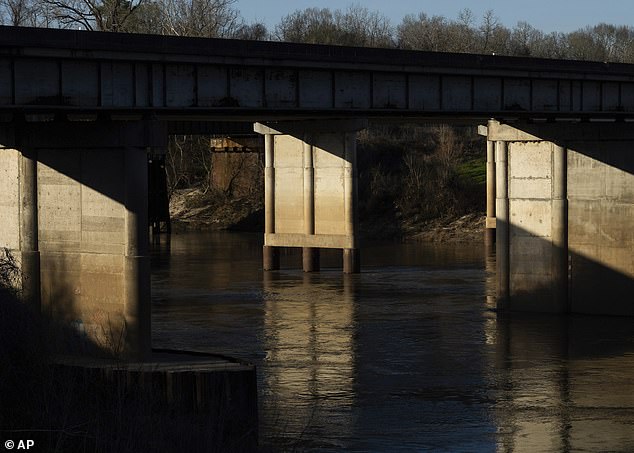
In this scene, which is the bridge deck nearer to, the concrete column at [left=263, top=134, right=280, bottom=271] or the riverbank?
the concrete column at [left=263, top=134, right=280, bottom=271]

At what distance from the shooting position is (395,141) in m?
99.1

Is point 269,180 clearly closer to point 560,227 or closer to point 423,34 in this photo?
point 560,227

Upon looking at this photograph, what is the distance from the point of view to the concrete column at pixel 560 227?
43500 millimetres

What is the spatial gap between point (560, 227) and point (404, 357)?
10014 mm

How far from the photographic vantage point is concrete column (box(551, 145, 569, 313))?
4350cm

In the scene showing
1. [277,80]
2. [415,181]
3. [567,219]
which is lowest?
[567,219]

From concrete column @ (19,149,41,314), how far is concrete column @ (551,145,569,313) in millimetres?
17016

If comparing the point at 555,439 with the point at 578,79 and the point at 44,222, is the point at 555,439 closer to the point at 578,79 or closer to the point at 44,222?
the point at 44,222

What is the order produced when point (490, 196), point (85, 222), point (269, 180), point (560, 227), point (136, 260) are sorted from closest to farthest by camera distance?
1. point (136, 260)
2. point (85, 222)
3. point (560, 227)
4. point (269, 180)
5. point (490, 196)

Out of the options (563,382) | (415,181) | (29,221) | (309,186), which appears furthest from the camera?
(415,181)

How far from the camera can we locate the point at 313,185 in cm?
5575

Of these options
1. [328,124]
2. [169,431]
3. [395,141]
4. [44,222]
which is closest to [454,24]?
[395,141]

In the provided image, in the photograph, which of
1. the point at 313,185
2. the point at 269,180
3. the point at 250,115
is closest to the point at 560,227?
the point at 250,115

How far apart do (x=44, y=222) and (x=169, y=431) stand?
13683 mm
